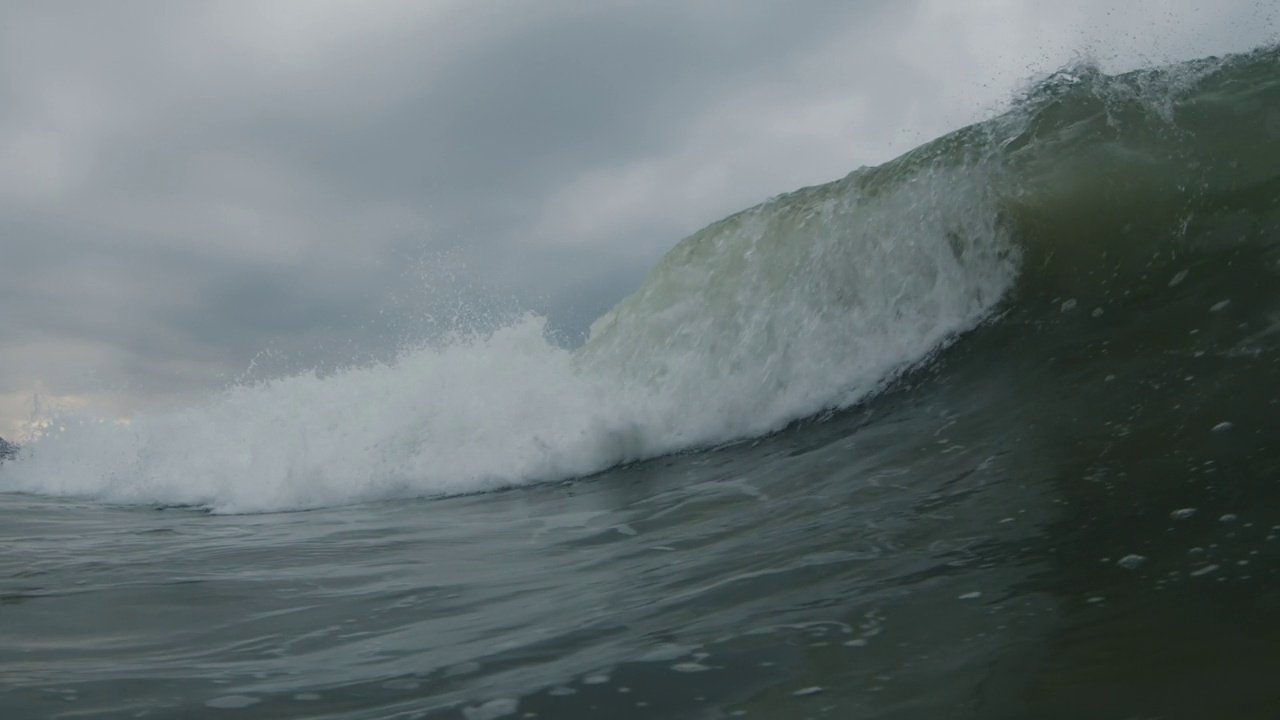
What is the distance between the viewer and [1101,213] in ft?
20.5

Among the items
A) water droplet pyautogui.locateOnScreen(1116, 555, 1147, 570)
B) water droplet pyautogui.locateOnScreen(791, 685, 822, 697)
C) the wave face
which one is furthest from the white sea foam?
water droplet pyautogui.locateOnScreen(791, 685, 822, 697)

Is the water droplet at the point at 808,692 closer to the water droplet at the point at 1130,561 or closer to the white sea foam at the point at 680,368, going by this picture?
the water droplet at the point at 1130,561

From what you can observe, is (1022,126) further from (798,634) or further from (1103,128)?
(798,634)

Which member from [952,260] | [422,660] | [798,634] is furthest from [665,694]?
[952,260]

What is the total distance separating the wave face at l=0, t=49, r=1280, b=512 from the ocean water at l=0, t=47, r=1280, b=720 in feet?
0.10

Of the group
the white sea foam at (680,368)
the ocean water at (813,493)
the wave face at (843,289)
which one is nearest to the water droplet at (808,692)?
the ocean water at (813,493)

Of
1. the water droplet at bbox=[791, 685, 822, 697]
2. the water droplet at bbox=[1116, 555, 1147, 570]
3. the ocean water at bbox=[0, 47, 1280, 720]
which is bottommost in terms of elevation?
the water droplet at bbox=[791, 685, 822, 697]

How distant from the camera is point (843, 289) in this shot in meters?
7.12

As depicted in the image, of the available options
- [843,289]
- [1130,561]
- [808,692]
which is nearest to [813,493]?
[1130,561]

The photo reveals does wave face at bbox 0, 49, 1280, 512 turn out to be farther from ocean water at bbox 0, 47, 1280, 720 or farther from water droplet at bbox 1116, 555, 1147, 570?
water droplet at bbox 1116, 555, 1147, 570

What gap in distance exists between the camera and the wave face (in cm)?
593

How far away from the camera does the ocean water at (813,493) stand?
208 cm

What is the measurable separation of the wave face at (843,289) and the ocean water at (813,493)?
3 cm

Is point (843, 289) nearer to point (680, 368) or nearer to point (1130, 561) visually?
point (680, 368)
